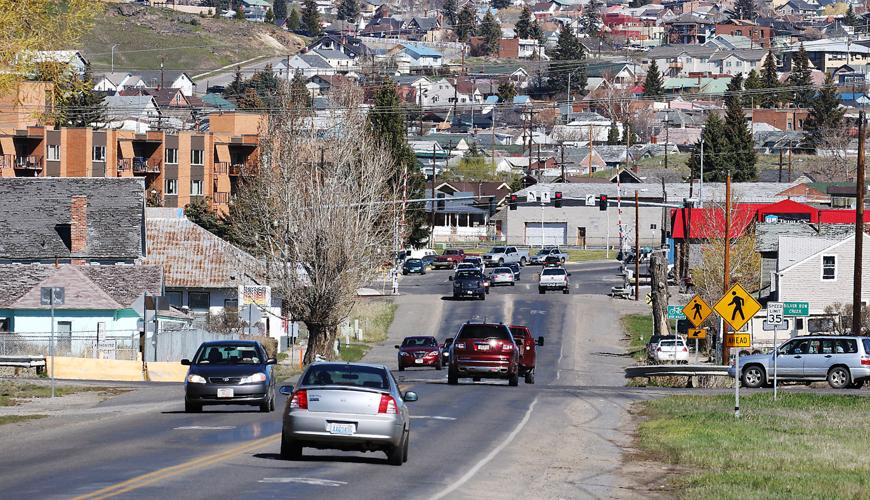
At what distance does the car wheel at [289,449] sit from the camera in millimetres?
22391

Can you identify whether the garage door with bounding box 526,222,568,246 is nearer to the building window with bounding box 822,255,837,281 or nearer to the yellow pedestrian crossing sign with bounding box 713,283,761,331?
the building window with bounding box 822,255,837,281

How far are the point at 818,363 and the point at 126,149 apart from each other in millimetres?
80664

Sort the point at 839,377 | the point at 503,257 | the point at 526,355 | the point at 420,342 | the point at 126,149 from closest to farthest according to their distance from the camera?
the point at 839,377
the point at 526,355
the point at 420,342
the point at 503,257
the point at 126,149

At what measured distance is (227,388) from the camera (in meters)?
31.3

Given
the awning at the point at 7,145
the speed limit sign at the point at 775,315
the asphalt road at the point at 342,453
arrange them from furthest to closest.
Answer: the awning at the point at 7,145
the speed limit sign at the point at 775,315
the asphalt road at the point at 342,453

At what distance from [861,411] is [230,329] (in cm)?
3850

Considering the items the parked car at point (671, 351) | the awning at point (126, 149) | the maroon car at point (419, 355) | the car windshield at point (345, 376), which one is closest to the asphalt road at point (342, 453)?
the car windshield at point (345, 376)

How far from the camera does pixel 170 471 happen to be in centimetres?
2070

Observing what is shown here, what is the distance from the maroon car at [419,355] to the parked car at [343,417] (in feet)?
127

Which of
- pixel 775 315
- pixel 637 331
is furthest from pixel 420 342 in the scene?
pixel 637 331

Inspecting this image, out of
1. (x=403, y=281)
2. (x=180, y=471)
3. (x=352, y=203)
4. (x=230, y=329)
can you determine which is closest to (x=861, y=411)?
(x=180, y=471)

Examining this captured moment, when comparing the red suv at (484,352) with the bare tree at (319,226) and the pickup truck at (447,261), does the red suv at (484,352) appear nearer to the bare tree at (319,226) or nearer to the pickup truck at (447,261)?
the bare tree at (319,226)

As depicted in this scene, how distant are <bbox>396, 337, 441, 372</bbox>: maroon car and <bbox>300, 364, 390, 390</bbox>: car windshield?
38.4 meters

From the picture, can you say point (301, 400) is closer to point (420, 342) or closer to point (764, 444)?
point (764, 444)
